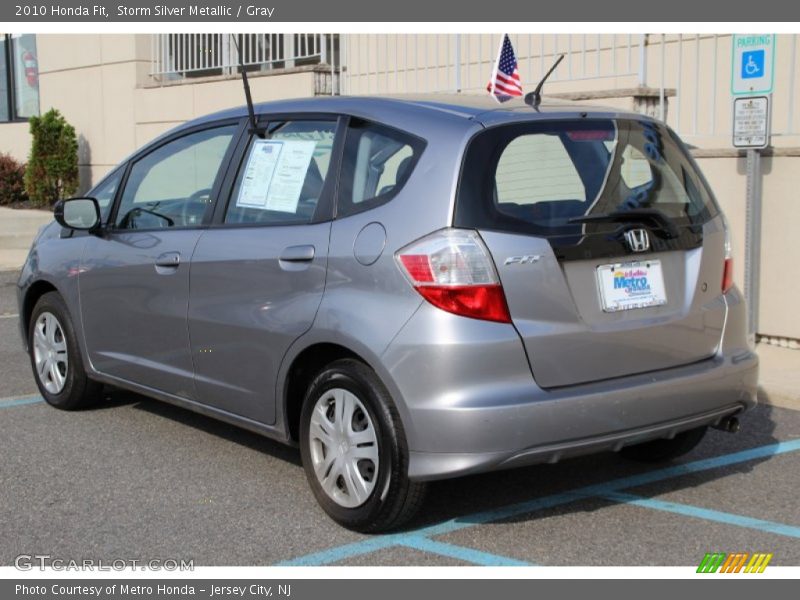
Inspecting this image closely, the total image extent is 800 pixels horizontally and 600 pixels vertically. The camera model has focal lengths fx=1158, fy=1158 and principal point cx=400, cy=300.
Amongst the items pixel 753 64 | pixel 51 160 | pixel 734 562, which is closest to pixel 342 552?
pixel 734 562

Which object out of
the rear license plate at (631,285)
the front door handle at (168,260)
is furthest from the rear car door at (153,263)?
the rear license plate at (631,285)

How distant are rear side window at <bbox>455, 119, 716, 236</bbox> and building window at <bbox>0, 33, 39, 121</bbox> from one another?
54.2 ft

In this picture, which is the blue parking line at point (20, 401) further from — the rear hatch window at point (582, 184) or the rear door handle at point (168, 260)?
the rear hatch window at point (582, 184)

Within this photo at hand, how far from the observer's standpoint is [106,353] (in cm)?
625

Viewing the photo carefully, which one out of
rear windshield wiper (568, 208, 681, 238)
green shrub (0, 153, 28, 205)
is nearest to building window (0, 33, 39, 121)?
green shrub (0, 153, 28, 205)

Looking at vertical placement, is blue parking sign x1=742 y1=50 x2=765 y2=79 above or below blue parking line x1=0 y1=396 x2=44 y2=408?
above

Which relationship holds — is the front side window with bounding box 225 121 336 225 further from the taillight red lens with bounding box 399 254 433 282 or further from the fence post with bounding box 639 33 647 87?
the fence post with bounding box 639 33 647 87

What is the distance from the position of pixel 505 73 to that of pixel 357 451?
598 centimetres

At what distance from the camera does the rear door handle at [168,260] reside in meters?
5.58

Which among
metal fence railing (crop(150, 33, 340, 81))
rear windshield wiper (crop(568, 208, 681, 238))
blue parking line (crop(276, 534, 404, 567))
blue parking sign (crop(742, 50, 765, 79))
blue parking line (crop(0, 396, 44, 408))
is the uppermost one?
metal fence railing (crop(150, 33, 340, 81))

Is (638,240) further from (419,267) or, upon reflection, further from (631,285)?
(419,267)

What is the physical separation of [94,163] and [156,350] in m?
12.8

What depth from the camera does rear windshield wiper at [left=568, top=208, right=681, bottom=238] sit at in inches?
179

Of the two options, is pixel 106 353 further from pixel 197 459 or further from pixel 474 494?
pixel 474 494
